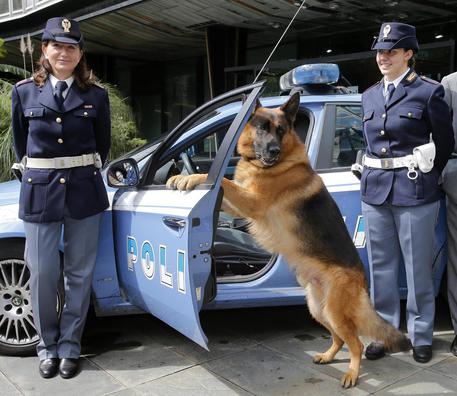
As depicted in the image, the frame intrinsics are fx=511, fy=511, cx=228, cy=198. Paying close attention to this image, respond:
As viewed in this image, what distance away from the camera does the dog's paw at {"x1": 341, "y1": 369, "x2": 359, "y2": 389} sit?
109 inches

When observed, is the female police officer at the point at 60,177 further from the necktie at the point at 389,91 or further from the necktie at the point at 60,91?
the necktie at the point at 389,91

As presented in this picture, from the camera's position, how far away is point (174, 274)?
8.46 feet

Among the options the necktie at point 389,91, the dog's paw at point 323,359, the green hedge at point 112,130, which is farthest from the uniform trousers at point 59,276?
the green hedge at point 112,130

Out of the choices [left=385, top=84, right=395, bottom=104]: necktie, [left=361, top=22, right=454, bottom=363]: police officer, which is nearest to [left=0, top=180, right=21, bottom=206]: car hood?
[left=361, top=22, right=454, bottom=363]: police officer

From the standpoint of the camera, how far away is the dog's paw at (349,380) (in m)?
2.76

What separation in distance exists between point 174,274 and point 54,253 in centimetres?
74

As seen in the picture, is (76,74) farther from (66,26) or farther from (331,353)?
(331,353)

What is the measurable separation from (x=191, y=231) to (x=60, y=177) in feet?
2.74

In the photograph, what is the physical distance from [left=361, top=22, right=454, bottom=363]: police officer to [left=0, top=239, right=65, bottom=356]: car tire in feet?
6.30

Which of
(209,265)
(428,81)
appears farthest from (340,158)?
(209,265)

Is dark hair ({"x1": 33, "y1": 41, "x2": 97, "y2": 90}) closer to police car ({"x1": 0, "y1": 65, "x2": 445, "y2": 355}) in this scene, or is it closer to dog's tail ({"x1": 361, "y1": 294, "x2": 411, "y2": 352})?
police car ({"x1": 0, "y1": 65, "x2": 445, "y2": 355})

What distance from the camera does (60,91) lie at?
2777mm

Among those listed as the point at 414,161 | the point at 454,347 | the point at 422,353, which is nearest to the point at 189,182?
the point at 414,161

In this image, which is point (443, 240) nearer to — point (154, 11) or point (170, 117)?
point (154, 11)
